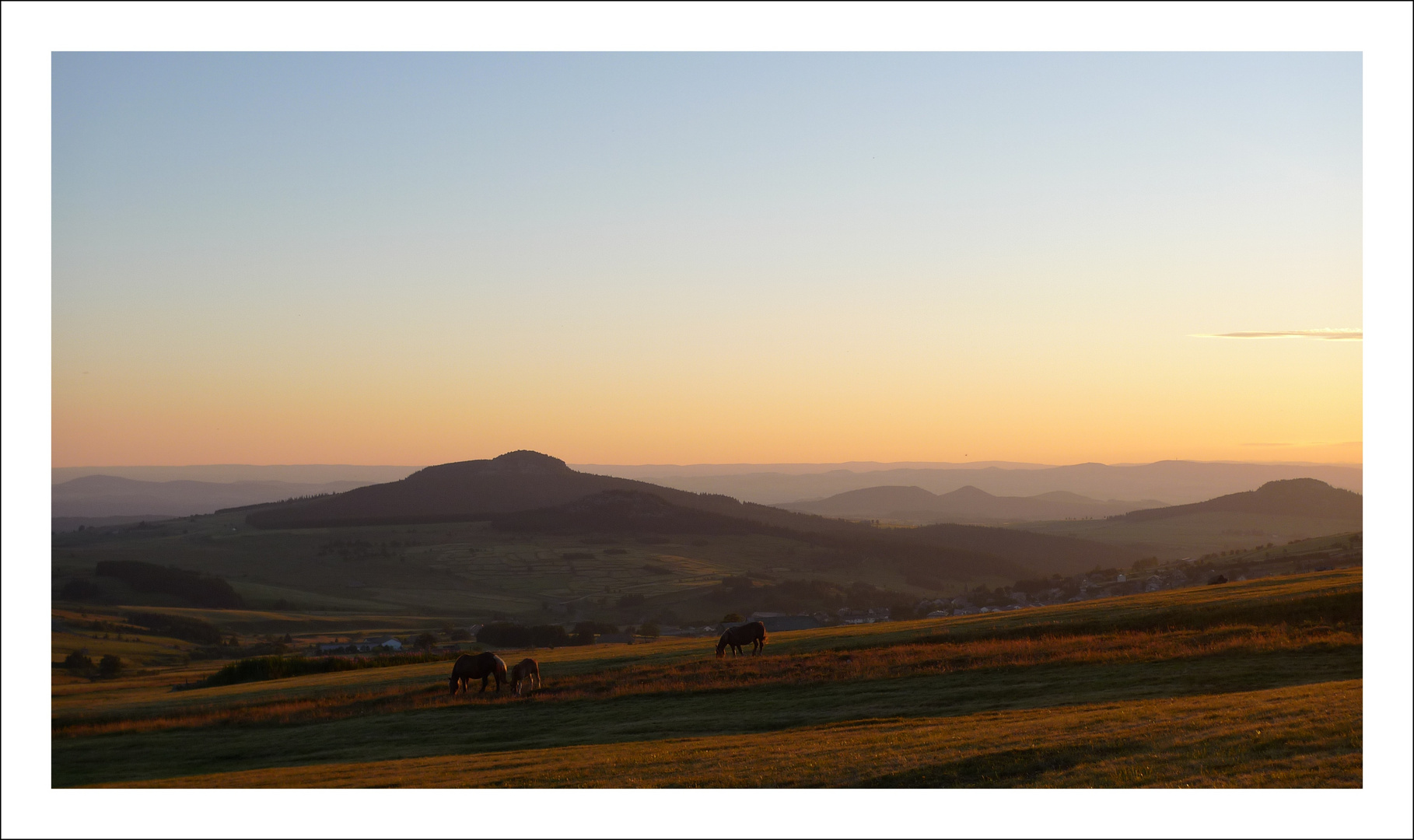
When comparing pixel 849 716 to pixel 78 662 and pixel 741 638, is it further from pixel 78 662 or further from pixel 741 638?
pixel 78 662

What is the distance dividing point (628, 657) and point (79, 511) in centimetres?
12906

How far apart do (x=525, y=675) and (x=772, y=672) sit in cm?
936

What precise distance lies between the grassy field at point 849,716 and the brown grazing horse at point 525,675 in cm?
62

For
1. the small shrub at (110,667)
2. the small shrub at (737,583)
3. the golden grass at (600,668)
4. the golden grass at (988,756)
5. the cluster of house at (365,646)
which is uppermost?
the golden grass at (988,756)

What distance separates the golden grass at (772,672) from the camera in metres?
34.5

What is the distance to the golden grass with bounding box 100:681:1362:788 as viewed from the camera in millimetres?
18234

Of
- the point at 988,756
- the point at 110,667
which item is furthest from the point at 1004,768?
the point at 110,667

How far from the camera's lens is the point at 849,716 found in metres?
28.0

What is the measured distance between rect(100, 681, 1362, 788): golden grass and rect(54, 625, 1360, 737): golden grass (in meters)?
8.92

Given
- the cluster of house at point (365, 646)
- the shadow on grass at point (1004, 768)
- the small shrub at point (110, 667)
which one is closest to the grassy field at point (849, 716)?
the shadow on grass at point (1004, 768)

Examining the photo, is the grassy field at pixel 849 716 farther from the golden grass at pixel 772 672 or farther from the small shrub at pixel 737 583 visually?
the small shrub at pixel 737 583

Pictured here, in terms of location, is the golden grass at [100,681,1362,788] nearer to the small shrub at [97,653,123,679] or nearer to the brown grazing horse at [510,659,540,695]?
the brown grazing horse at [510,659,540,695]

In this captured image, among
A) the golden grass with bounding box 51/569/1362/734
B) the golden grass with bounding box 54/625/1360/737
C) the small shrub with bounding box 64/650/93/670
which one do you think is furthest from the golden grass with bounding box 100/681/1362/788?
the small shrub with bounding box 64/650/93/670

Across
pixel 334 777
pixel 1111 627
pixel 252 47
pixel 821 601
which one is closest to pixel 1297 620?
pixel 1111 627
